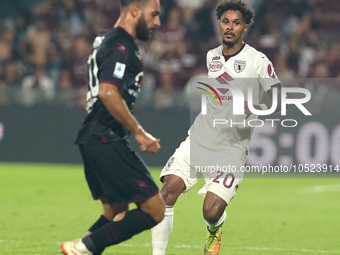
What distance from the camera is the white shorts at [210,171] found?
5.84 m

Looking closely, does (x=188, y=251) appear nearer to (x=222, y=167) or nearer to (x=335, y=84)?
(x=222, y=167)

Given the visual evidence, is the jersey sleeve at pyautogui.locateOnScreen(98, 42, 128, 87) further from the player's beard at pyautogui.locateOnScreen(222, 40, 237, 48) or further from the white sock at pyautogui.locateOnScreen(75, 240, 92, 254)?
the player's beard at pyautogui.locateOnScreen(222, 40, 237, 48)

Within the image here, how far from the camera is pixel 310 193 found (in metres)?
11.6

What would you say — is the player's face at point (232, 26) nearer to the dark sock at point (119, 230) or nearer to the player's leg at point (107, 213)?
the player's leg at point (107, 213)

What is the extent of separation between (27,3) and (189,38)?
4502 millimetres

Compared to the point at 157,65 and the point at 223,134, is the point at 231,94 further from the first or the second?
the point at 157,65

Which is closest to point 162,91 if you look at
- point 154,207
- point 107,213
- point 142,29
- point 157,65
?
point 157,65

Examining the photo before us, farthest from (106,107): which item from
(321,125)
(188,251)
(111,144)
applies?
(321,125)

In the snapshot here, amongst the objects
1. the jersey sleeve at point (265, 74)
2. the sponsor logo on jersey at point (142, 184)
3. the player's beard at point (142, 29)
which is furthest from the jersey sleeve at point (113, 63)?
the jersey sleeve at point (265, 74)

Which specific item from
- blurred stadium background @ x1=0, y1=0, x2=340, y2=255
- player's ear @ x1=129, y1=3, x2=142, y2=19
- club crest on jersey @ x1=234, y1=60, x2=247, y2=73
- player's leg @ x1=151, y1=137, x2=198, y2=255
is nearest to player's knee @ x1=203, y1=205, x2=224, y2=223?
player's leg @ x1=151, y1=137, x2=198, y2=255

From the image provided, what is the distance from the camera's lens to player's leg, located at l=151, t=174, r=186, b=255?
5689mm

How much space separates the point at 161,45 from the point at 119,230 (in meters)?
10.4

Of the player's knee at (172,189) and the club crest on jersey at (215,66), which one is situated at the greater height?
the club crest on jersey at (215,66)

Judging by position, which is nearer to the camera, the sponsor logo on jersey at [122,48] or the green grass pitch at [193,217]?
the sponsor logo on jersey at [122,48]
